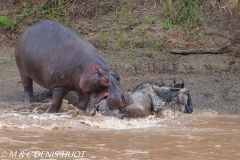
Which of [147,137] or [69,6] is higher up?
[69,6]

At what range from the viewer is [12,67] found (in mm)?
8695

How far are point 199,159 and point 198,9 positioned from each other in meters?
5.83

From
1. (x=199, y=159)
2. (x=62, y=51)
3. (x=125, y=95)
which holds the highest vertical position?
(x=62, y=51)

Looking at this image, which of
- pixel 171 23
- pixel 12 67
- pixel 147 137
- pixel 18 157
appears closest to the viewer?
pixel 18 157

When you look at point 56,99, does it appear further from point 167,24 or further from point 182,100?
point 167,24

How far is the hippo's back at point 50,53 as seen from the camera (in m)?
6.50

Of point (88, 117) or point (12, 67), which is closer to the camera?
point (88, 117)

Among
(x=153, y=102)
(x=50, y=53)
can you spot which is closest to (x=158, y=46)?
(x=153, y=102)

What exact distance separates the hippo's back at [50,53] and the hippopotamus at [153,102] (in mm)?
711

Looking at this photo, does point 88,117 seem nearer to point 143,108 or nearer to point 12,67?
point 143,108

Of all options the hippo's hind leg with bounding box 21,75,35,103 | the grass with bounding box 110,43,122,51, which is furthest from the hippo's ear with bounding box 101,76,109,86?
the grass with bounding box 110,43,122,51

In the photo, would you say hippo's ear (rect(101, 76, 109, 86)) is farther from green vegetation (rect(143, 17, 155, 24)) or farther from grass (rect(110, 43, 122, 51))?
green vegetation (rect(143, 17, 155, 24))

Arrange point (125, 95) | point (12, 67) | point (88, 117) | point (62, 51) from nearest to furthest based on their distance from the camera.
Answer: point (125, 95) < point (88, 117) < point (62, 51) < point (12, 67)

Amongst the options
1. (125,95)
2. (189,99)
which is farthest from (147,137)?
(189,99)
